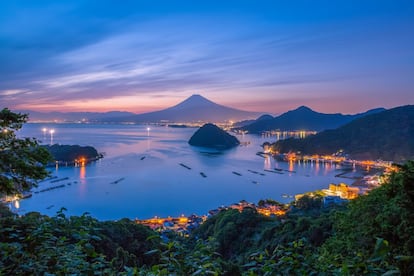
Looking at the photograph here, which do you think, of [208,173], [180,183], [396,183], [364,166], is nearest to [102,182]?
[180,183]

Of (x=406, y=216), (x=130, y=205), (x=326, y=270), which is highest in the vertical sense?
(x=326, y=270)

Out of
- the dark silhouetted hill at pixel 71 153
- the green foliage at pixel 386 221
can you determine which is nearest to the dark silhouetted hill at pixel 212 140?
the dark silhouetted hill at pixel 71 153

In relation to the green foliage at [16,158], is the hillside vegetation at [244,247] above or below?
below

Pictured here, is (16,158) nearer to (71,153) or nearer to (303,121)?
(71,153)

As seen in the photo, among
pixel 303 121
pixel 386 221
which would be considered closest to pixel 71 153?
pixel 386 221

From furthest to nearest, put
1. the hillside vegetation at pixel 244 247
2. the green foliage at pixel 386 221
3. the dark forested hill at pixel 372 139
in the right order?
the dark forested hill at pixel 372 139, the green foliage at pixel 386 221, the hillside vegetation at pixel 244 247

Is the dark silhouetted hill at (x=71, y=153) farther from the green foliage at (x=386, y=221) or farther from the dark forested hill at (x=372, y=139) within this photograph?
the green foliage at (x=386, y=221)

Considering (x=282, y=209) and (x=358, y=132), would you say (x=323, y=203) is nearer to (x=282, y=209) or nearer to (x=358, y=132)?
(x=282, y=209)
